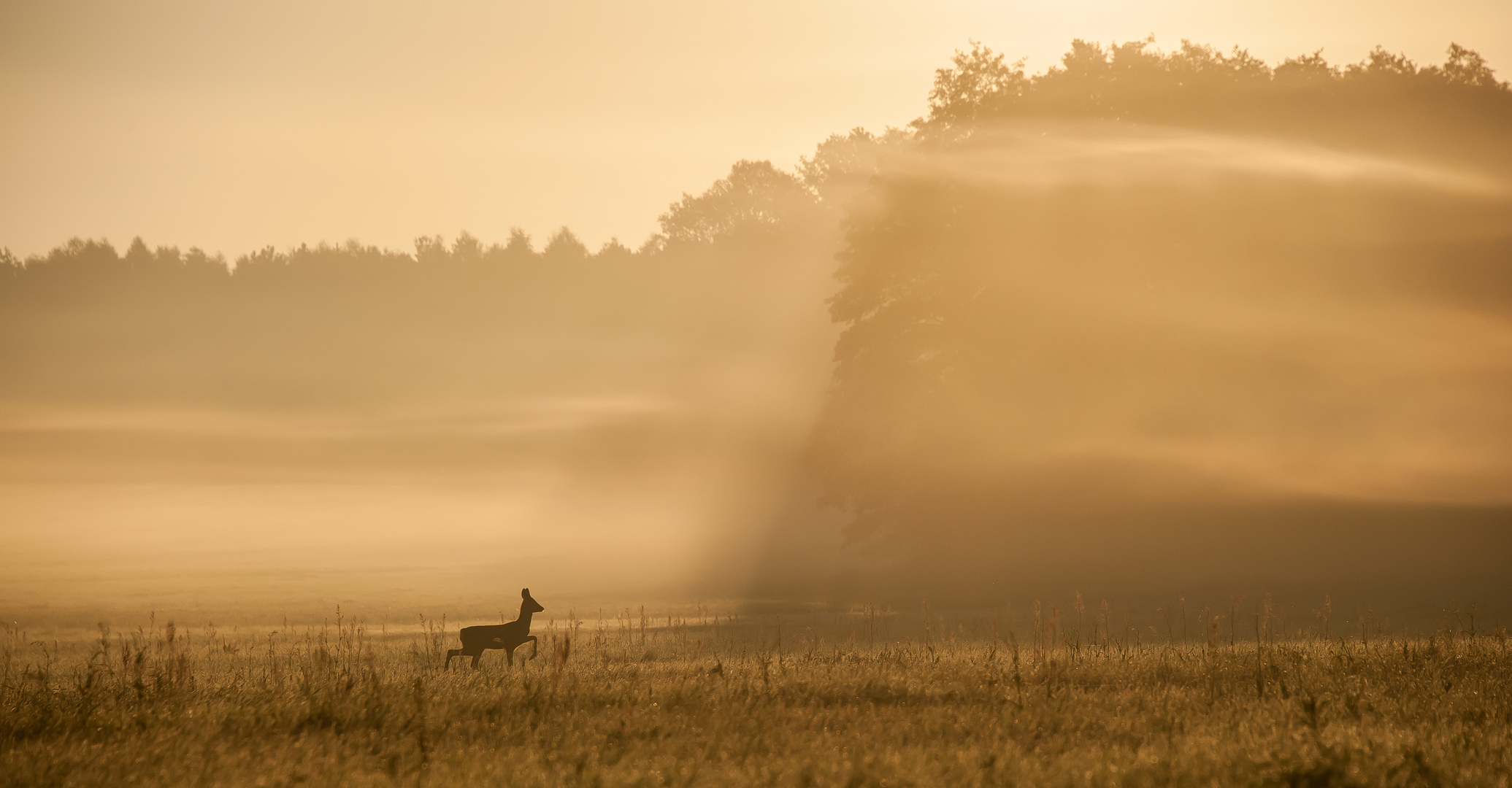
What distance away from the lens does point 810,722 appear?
1240 cm

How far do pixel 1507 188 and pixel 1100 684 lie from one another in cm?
2544

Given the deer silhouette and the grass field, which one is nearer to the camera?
the grass field

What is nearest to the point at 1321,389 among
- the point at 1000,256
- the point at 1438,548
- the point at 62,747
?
the point at 1438,548

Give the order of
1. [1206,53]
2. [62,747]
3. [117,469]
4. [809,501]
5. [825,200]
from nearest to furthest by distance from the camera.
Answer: [62,747] < [1206,53] < [809,501] < [825,200] < [117,469]

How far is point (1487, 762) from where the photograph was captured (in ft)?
33.2

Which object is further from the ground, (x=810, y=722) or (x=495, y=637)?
(x=495, y=637)

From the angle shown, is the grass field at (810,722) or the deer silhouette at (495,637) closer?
the grass field at (810,722)

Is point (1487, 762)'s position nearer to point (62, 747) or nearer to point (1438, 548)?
point (62, 747)

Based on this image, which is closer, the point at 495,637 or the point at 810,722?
the point at 810,722

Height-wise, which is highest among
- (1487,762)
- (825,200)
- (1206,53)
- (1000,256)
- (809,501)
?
(825,200)

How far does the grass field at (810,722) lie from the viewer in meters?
9.73

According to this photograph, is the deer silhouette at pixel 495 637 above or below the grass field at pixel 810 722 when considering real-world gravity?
above

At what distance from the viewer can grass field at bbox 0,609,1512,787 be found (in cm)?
973

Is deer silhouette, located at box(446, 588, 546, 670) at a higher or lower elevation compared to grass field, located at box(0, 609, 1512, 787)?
higher
